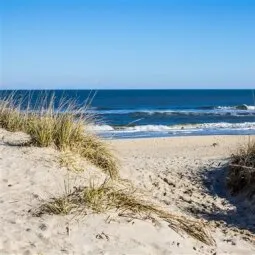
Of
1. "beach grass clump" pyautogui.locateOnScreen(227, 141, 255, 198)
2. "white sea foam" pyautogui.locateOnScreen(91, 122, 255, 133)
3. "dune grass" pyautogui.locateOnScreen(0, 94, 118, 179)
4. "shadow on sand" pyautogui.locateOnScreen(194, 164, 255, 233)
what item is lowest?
"white sea foam" pyautogui.locateOnScreen(91, 122, 255, 133)

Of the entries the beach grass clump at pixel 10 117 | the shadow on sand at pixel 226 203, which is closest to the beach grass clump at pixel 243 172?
the shadow on sand at pixel 226 203

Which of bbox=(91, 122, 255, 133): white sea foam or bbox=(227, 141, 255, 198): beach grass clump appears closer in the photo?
bbox=(227, 141, 255, 198): beach grass clump

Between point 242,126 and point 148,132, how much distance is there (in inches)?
270

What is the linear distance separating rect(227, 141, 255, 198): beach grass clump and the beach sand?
20 cm

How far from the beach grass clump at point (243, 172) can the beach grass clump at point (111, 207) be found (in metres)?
2.32

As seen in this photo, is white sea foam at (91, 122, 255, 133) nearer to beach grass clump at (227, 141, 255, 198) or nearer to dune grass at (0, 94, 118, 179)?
beach grass clump at (227, 141, 255, 198)

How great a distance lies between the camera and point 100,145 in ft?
28.2

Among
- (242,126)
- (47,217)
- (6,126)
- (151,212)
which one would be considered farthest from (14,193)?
(242,126)

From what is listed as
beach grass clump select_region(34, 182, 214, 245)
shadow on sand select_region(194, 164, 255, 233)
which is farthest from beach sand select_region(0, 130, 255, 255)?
beach grass clump select_region(34, 182, 214, 245)

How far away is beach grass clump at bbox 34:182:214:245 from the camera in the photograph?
229 inches

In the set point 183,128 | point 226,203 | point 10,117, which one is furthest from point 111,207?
point 183,128

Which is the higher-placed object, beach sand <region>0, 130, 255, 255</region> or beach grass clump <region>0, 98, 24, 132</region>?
beach grass clump <region>0, 98, 24, 132</region>

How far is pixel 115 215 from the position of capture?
5.85 metres

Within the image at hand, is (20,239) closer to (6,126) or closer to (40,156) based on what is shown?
(40,156)
